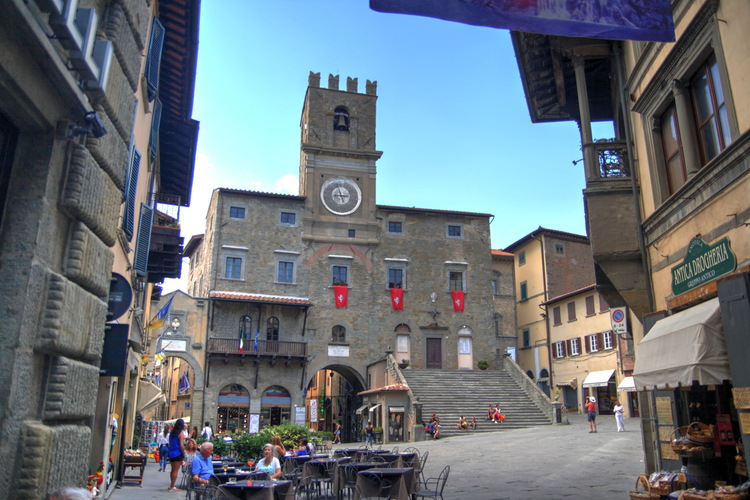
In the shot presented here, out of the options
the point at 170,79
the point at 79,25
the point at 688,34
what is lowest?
the point at 79,25

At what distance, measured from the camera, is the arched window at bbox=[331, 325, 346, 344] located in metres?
36.7

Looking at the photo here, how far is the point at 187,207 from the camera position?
17.6 meters

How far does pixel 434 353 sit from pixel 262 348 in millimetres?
10843

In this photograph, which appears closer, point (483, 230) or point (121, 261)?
point (121, 261)

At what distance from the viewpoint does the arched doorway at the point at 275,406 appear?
3447 cm

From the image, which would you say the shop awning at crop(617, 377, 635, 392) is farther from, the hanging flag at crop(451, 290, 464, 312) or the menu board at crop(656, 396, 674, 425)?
the menu board at crop(656, 396, 674, 425)

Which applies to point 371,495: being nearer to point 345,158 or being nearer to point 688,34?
point 688,34

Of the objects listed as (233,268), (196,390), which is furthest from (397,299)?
(196,390)

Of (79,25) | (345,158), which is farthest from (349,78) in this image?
(79,25)

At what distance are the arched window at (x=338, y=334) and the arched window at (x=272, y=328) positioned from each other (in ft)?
11.2

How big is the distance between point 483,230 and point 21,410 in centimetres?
3873

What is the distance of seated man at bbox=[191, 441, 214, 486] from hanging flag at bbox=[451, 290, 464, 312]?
95.5 feet

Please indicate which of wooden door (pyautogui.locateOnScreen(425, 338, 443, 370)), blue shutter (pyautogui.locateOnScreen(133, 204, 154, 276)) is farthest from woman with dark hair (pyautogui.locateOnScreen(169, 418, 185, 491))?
wooden door (pyautogui.locateOnScreen(425, 338, 443, 370))

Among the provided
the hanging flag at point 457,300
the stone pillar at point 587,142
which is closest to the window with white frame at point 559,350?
the hanging flag at point 457,300
